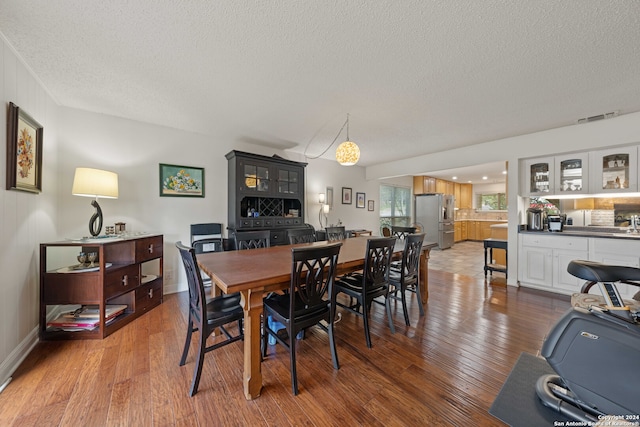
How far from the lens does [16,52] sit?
6.08 feet

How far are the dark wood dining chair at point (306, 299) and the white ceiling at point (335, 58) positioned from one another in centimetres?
149

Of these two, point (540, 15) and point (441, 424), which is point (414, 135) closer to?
point (540, 15)

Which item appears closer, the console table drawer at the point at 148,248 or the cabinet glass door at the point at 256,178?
the console table drawer at the point at 148,248

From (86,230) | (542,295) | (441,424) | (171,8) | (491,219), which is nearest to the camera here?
(441,424)

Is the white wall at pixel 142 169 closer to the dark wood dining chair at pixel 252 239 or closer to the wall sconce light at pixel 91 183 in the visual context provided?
the wall sconce light at pixel 91 183

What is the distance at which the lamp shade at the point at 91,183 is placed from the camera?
2.39 m

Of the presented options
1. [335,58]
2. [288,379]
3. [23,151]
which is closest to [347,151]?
[335,58]

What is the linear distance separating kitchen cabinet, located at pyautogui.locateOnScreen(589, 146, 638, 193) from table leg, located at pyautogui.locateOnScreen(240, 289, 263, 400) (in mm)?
4554

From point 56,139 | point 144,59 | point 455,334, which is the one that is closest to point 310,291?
point 455,334

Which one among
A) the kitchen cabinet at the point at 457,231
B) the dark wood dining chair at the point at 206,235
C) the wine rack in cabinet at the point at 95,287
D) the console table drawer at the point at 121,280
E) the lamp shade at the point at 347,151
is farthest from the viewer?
the kitchen cabinet at the point at 457,231

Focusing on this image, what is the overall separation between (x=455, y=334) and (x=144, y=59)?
11.9 ft

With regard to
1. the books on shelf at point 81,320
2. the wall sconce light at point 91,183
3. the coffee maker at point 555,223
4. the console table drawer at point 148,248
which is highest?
the wall sconce light at point 91,183

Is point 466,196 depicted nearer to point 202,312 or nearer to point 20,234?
point 202,312

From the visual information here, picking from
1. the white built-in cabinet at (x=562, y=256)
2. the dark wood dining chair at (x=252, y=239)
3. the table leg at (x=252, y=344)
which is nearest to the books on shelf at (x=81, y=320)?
the dark wood dining chair at (x=252, y=239)
